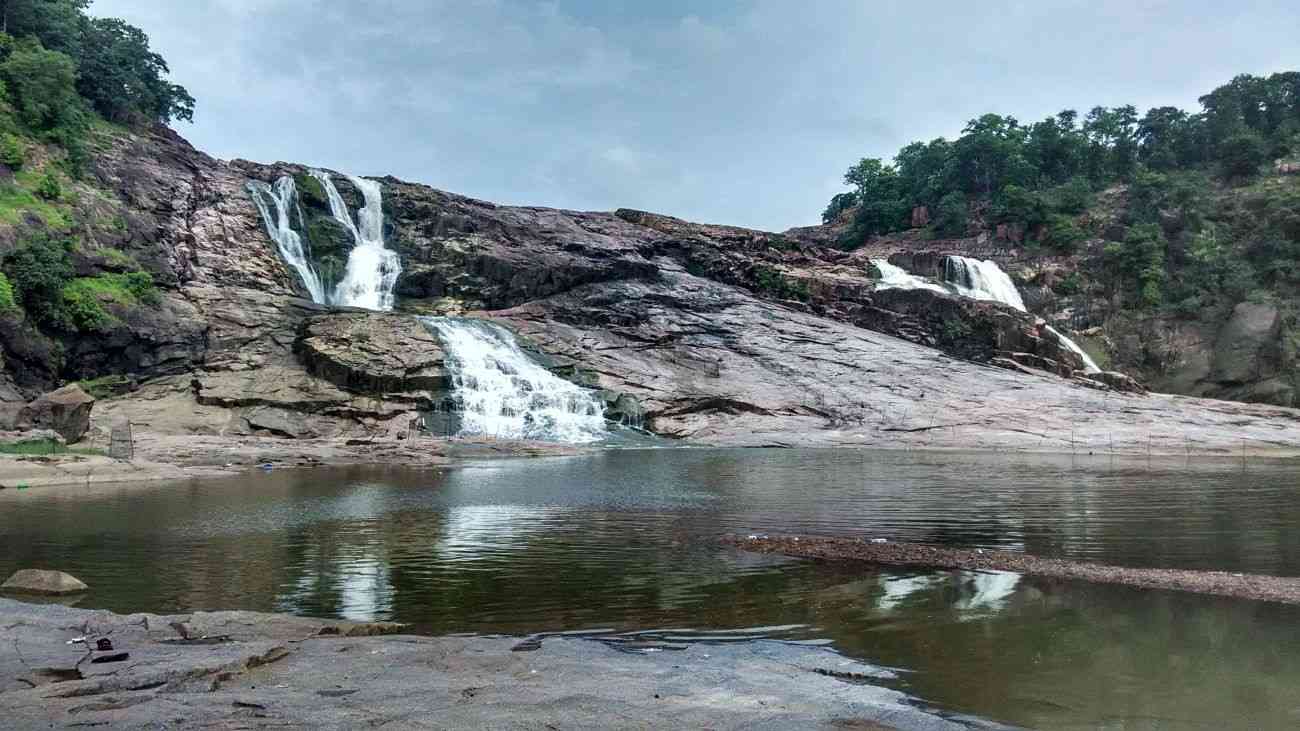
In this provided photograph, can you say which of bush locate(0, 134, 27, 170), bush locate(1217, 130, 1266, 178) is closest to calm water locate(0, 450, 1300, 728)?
bush locate(0, 134, 27, 170)

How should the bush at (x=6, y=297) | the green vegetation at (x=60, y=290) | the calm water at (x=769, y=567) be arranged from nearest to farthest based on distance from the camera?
the calm water at (x=769, y=567), the bush at (x=6, y=297), the green vegetation at (x=60, y=290)

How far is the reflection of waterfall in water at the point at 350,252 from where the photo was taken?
54.7 m

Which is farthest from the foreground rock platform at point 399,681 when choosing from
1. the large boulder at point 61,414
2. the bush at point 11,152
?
the bush at point 11,152

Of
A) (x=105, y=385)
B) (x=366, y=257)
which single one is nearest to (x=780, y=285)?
(x=366, y=257)

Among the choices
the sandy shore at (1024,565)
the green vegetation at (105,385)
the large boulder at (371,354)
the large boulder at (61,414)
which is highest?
the large boulder at (371,354)

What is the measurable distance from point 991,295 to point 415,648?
68.5m

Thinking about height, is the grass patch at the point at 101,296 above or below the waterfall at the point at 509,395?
above

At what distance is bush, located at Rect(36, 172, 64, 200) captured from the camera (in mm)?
42312

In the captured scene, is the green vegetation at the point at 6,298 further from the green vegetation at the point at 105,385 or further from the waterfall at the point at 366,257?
the waterfall at the point at 366,257

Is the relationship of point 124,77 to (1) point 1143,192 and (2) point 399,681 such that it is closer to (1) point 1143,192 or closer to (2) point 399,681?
(2) point 399,681

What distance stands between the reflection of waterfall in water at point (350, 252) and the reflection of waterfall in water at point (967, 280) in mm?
38191

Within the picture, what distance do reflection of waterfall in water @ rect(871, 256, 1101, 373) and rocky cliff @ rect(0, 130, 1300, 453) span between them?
258 centimetres

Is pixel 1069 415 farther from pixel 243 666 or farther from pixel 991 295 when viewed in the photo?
pixel 243 666

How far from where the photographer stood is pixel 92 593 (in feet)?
32.9
